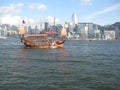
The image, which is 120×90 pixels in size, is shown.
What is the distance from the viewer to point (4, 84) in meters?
34.0

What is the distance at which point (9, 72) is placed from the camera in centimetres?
4262

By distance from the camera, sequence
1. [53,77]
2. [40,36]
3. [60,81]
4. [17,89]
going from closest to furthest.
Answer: [17,89]
[60,81]
[53,77]
[40,36]

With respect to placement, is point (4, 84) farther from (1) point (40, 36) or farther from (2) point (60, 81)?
(1) point (40, 36)

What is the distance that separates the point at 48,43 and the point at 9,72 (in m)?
72.8

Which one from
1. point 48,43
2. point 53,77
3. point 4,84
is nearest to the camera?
point 4,84

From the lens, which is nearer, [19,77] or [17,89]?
[17,89]

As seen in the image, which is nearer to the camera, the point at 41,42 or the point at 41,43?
the point at 41,43

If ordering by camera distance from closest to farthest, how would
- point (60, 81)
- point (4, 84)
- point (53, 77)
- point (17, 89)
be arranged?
→ point (17, 89), point (4, 84), point (60, 81), point (53, 77)

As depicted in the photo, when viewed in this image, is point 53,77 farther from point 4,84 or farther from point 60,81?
point 4,84

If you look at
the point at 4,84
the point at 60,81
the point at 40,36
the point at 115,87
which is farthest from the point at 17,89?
the point at 40,36

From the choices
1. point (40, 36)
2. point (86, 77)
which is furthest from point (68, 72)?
point (40, 36)

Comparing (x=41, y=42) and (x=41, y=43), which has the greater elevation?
(x=41, y=42)

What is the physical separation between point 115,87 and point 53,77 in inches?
364

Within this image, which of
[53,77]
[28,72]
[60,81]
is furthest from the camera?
[28,72]
